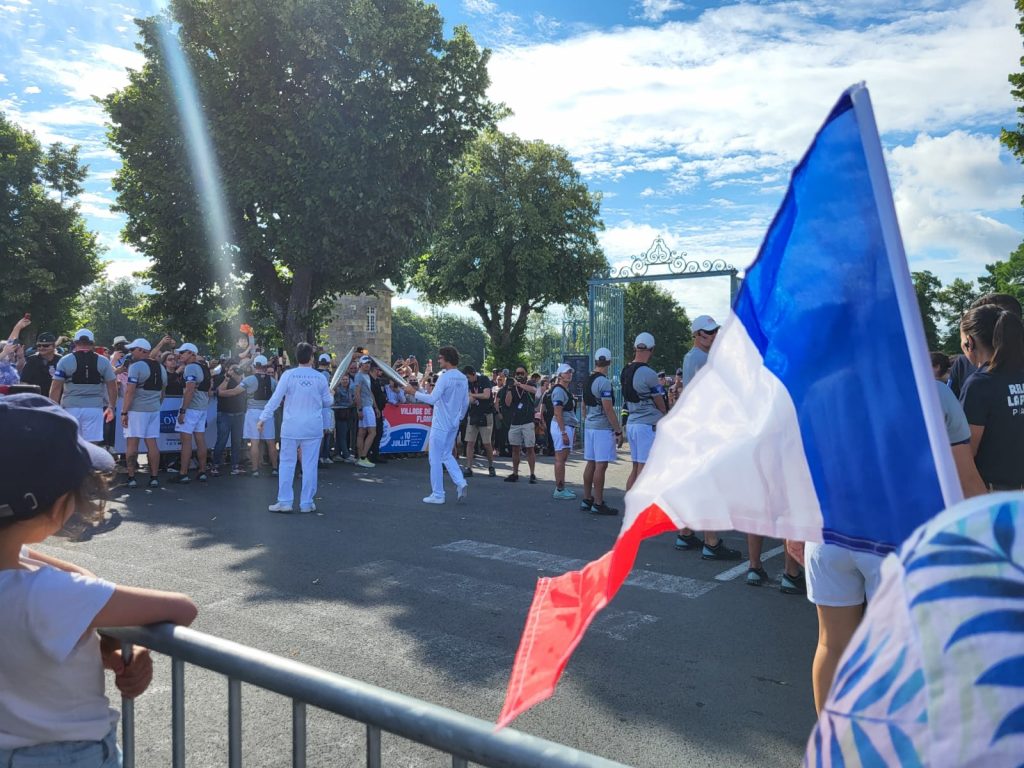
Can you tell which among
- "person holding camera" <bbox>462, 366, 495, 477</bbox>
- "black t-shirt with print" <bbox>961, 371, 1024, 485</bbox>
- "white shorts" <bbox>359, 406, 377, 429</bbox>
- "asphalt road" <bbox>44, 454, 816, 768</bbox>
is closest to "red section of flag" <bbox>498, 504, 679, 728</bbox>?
"asphalt road" <bbox>44, 454, 816, 768</bbox>

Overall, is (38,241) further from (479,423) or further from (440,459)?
(440,459)

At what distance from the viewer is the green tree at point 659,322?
8081 cm

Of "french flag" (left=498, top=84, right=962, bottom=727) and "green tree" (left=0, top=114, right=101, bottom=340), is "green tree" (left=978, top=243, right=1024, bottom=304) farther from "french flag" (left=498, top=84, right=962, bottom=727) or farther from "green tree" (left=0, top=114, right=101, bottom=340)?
"french flag" (left=498, top=84, right=962, bottom=727)

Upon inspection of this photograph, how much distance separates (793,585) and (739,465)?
233 inches

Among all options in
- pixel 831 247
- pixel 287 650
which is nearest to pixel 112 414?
pixel 287 650

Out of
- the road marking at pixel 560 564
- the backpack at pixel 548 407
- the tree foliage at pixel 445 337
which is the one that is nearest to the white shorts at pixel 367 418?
the backpack at pixel 548 407

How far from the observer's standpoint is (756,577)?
23.5ft

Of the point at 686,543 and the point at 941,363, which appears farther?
the point at 686,543

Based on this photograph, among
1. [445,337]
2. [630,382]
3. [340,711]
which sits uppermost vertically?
[445,337]

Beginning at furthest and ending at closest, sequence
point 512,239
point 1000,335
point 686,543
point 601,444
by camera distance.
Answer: point 512,239
point 601,444
point 686,543
point 1000,335

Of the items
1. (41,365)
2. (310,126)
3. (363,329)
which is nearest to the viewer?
(41,365)

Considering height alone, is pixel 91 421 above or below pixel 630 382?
above

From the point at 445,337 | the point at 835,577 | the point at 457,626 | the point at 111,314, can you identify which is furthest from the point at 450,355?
the point at 445,337

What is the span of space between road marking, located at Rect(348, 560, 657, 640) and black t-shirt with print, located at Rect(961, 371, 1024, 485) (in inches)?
97.8
